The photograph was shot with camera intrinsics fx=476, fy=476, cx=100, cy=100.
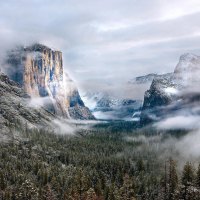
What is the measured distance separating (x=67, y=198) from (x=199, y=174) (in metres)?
54.6

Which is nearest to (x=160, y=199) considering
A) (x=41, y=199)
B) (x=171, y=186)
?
(x=171, y=186)

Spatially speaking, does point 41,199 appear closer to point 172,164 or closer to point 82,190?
point 82,190

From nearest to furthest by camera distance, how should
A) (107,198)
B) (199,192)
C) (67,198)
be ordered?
1. (199,192)
2. (67,198)
3. (107,198)

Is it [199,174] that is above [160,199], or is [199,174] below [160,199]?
above

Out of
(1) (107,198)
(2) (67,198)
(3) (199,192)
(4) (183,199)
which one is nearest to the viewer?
(3) (199,192)

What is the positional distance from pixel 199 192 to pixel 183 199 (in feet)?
40.8

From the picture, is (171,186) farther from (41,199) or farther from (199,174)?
(41,199)

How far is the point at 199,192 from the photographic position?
160 m

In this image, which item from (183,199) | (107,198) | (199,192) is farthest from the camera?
(107,198)

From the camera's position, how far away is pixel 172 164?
180000 millimetres

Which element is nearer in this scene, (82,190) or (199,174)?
(199,174)

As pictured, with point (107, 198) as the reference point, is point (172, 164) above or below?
above

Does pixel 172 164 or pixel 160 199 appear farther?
pixel 160 199

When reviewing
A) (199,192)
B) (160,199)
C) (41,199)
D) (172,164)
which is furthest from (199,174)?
(41,199)
